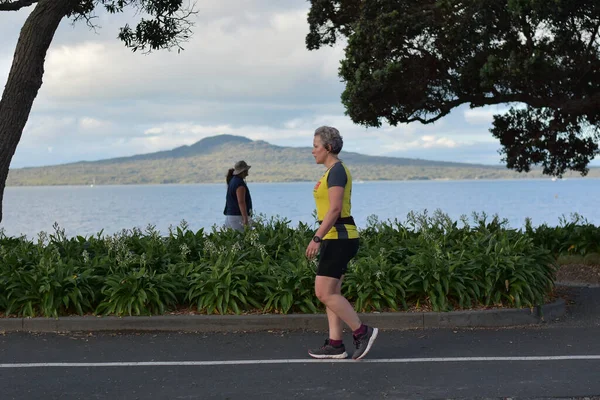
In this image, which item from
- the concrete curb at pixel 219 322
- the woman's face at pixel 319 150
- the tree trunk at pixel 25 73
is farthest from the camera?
the tree trunk at pixel 25 73

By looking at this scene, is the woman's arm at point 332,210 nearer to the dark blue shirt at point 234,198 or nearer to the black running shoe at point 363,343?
the black running shoe at point 363,343

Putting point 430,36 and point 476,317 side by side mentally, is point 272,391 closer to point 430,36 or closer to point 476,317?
point 476,317

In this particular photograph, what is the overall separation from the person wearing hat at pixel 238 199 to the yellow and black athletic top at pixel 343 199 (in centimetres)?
514

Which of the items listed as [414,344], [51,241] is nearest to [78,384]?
[414,344]

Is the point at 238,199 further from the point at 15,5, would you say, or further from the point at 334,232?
the point at 334,232

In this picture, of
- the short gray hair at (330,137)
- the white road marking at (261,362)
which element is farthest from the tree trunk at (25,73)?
the short gray hair at (330,137)

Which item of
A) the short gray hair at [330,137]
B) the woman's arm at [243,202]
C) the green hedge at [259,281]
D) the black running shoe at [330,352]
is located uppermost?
the short gray hair at [330,137]

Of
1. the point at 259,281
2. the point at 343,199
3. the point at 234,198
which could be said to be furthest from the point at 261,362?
the point at 234,198

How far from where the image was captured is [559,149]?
1848 centimetres

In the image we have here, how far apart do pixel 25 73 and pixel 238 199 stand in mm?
3557

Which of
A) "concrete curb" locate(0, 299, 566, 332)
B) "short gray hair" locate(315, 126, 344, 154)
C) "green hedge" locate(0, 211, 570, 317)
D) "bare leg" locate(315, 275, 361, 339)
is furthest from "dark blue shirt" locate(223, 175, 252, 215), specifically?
"bare leg" locate(315, 275, 361, 339)

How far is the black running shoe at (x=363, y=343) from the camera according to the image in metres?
7.20

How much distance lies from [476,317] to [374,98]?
789 cm

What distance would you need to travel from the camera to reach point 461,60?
1623 cm
